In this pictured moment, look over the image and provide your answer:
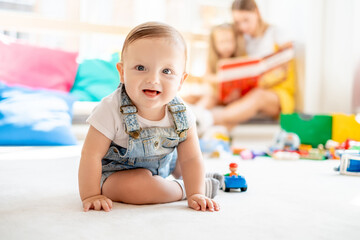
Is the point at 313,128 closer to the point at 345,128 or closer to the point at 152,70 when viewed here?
the point at 345,128

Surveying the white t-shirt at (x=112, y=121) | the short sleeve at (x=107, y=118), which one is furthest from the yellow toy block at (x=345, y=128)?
the short sleeve at (x=107, y=118)

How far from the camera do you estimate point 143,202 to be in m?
0.96

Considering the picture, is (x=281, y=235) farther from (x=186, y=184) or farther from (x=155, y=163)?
(x=155, y=163)

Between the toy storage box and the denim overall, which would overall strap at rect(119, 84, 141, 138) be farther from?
the toy storage box

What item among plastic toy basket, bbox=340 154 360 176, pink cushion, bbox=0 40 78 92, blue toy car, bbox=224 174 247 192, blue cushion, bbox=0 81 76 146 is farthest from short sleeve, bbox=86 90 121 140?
A: pink cushion, bbox=0 40 78 92

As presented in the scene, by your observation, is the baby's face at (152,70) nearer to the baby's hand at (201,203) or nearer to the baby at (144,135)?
the baby at (144,135)

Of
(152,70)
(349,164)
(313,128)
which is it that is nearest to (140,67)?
(152,70)

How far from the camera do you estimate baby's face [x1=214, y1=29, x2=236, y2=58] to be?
9.52 feet

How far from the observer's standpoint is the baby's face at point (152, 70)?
2.94 ft

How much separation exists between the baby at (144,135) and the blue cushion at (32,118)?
1011mm

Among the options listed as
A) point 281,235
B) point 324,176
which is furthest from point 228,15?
point 281,235

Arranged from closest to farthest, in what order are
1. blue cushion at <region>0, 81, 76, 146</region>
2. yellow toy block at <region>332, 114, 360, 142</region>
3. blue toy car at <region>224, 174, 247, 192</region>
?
blue toy car at <region>224, 174, 247, 192</region>
blue cushion at <region>0, 81, 76, 146</region>
yellow toy block at <region>332, 114, 360, 142</region>

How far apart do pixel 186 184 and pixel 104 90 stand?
5.30 feet

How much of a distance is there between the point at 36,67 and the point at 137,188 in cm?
166
